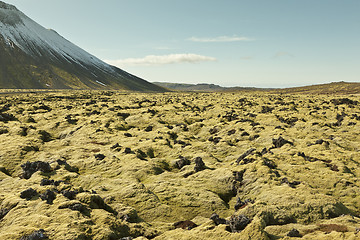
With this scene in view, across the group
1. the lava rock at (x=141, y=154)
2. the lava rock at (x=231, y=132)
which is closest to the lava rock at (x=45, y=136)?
the lava rock at (x=141, y=154)

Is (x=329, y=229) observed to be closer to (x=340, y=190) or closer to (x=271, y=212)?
(x=271, y=212)

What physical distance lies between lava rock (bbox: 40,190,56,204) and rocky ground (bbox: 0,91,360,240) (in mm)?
68

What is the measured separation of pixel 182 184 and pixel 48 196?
10619 millimetres

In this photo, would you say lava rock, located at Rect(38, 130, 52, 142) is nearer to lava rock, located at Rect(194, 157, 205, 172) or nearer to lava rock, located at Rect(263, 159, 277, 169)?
lava rock, located at Rect(194, 157, 205, 172)

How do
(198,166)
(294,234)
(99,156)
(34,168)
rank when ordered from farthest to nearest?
(99,156), (198,166), (34,168), (294,234)

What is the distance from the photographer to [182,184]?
21438mm

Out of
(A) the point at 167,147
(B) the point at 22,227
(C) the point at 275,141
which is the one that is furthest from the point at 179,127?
(B) the point at 22,227

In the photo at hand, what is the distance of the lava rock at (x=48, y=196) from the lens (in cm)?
1551

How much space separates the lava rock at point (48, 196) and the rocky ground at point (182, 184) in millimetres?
68

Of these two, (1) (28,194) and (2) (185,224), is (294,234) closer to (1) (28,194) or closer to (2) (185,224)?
(2) (185,224)

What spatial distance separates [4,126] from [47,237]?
39.2m

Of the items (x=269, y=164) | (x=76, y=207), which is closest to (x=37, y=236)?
(x=76, y=207)

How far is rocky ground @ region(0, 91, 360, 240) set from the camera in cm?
1291

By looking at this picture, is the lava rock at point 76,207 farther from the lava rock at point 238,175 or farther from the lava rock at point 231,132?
the lava rock at point 231,132
